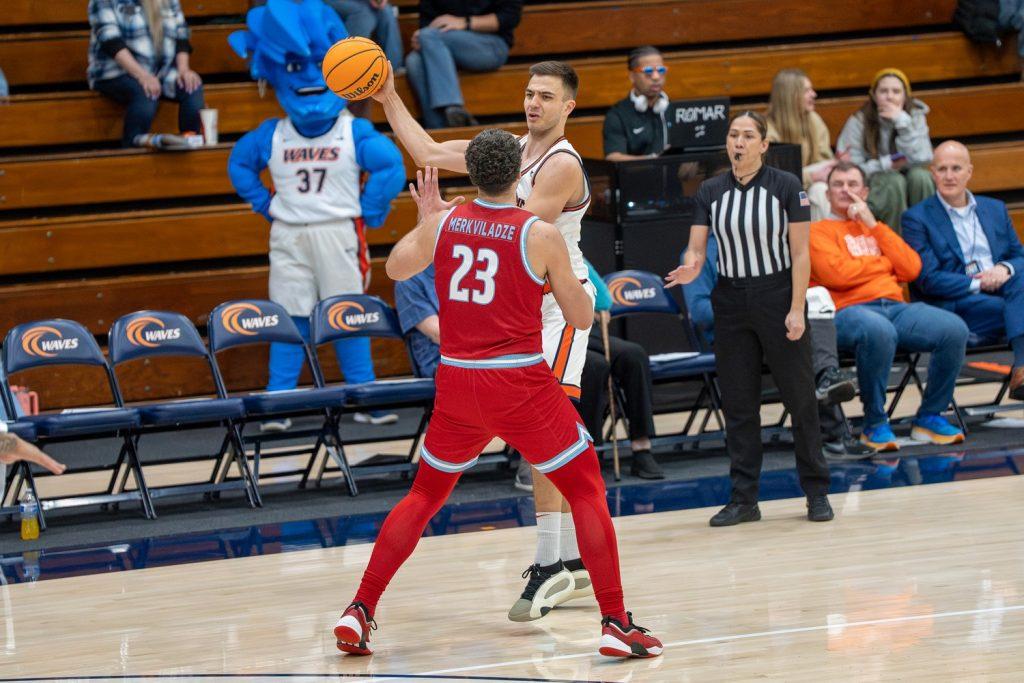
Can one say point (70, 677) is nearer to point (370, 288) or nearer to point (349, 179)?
point (349, 179)

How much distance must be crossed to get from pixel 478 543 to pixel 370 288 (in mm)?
3841

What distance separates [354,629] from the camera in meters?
4.25

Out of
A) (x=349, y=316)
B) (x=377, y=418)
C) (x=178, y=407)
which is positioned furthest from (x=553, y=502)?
(x=377, y=418)

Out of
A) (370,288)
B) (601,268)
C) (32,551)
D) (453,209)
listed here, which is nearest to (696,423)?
(601,268)

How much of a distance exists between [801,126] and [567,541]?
476cm

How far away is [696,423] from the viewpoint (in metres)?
8.59

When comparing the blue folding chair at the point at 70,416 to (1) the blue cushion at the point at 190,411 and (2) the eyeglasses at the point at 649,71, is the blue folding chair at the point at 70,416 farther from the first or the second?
(2) the eyeglasses at the point at 649,71

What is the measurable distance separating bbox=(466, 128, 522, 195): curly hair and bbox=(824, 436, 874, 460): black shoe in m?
3.75

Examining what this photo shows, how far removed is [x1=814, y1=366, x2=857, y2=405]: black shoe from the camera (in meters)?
6.95

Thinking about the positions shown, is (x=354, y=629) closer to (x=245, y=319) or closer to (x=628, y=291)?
(x=245, y=319)

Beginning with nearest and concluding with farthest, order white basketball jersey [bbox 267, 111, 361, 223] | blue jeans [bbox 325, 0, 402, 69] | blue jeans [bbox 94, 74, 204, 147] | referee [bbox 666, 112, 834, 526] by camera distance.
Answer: referee [bbox 666, 112, 834, 526]
white basketball jersey [bbox 267, 111, 361, 223]
blue jeans [bbox 94, 74, 204, 147]
blue jeans [bbox 325, 0, 402, 69]

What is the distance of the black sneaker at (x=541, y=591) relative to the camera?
4.76m

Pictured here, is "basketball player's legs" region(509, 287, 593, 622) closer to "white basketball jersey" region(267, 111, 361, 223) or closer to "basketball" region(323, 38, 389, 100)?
"basketball" region(323, 38, 389, 100)

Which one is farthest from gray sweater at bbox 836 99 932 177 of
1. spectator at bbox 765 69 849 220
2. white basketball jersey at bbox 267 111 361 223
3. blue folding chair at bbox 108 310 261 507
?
blue folding chair at bbox 108 310 261 507
